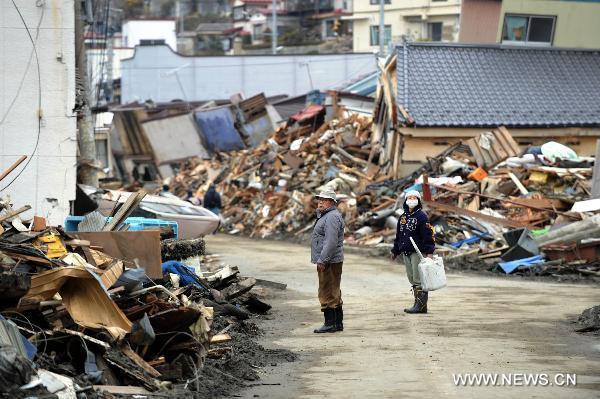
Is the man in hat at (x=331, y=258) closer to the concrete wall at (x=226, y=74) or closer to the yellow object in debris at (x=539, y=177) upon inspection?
the yellow object in debris at (x=539, y=177)

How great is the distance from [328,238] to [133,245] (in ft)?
8.72

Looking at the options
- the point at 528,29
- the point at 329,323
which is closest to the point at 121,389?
the point at 329,323

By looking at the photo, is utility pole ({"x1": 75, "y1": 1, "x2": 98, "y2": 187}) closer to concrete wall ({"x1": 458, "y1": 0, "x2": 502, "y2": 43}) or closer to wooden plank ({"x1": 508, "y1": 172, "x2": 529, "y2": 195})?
wooden plank ({"x1": 508, "y1": 172, "x2": 529, "y2": 195})

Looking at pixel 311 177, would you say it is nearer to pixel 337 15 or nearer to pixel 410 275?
pixel 410 275

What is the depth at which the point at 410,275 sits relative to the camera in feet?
50.3

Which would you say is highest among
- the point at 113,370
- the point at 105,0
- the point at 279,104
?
the point at 105,0

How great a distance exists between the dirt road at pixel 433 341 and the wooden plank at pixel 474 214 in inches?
134

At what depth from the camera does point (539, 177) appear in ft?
88.5

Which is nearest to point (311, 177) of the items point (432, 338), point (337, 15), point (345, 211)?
point (345, 211)

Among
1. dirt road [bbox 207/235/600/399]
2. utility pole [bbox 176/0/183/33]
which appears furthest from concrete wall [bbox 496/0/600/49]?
utility pole [bbox 176/0/183/33]

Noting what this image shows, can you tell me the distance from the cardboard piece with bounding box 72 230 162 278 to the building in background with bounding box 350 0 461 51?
5599cm

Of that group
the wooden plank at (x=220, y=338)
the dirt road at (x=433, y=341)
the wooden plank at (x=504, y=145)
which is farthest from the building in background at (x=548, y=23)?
the wooden plank at (x=220, y=338)

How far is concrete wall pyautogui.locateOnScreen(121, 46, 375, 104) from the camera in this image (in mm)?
65250

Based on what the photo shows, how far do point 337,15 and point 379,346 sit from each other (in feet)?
234
